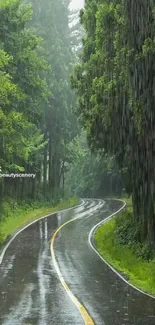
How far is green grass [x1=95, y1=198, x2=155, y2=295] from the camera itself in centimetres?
1550

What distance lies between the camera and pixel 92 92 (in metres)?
24.8

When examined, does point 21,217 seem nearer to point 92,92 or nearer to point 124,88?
point 92,92

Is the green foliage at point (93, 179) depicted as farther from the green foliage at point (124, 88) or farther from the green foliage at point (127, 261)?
the green foliage at point (124, 88)

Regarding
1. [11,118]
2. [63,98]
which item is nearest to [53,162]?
[63,98]

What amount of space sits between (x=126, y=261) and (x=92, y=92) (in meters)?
8.85

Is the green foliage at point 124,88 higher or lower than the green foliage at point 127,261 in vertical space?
higher

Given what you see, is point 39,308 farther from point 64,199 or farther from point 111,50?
point 64,199

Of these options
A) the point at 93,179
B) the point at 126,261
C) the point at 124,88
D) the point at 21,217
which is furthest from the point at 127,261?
the point at 93,179

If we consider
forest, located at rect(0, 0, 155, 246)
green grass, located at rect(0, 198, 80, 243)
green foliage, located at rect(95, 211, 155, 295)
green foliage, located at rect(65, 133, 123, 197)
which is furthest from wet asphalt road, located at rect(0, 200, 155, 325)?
green foliage, located at rect(65, 133, 123, 197)

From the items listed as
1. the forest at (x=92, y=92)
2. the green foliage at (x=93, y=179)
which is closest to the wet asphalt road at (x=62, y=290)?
the forest at (x=92, y=92)

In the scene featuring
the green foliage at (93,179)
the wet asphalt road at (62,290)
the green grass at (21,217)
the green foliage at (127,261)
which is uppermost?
the green foliage at (93,179)

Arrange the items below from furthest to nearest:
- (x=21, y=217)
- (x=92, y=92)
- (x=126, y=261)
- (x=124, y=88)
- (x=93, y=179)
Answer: (x=93, y=179)
(x=21, y=217)
(x=92, y=92)
(x=126, y=261)
(x=124, y=88)

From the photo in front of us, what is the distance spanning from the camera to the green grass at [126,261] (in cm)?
1550

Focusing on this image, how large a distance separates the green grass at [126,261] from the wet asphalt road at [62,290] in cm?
55
